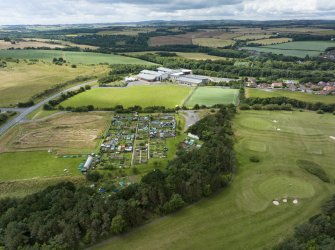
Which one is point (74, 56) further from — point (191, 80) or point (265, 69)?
point (265, 69)

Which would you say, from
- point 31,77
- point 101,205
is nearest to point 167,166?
point 101,205

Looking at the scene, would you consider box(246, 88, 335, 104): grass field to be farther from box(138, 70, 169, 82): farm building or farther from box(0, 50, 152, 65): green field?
box(0, 50, 152, 65): green field

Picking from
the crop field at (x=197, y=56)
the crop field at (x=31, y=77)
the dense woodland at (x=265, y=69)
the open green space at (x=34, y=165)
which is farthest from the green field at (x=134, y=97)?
the crop field at (x=197, y=56)

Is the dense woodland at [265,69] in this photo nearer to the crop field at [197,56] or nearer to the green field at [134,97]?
the crop field at [197,56]

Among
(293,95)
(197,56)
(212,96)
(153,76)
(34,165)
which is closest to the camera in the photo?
(34,165)

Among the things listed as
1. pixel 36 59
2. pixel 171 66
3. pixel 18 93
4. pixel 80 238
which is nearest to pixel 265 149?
pixel 80 238

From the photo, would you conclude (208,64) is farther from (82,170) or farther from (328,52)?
(82,170)
